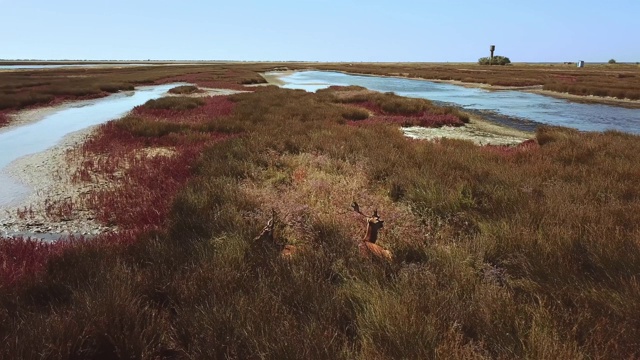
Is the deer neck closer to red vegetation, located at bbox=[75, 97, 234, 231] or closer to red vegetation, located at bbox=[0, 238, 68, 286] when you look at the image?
red vegetation, located at bbox=[75, 97, 234, 231]

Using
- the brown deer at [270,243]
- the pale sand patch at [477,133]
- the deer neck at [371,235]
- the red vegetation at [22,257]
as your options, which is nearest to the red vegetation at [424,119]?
the pale sand patch at [477,133]

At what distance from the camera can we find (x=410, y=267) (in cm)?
454

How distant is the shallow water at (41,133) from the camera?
30.9 ft

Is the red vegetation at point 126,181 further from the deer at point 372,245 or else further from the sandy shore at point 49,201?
the deer at point 372,245

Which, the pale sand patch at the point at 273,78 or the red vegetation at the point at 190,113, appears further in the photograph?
the pale sand patch at the point at 273,78

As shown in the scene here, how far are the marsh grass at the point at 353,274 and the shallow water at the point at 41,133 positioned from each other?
11.5 feet

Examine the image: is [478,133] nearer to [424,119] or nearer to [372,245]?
[424,119]

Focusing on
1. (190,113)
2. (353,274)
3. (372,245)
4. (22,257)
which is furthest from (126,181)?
(190,113)

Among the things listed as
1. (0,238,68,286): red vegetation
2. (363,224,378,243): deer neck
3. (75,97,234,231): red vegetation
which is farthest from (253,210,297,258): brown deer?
(0,238,68,286): red vegetation

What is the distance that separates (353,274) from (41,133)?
18.7 meters

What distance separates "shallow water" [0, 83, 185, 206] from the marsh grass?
3516 mm

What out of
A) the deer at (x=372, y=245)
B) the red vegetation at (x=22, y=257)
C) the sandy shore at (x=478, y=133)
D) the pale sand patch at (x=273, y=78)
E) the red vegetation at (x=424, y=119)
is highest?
the pale sand patch at (x=273, y=78)

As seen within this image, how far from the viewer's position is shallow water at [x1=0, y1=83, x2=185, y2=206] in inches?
371

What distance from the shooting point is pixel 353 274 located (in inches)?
175
